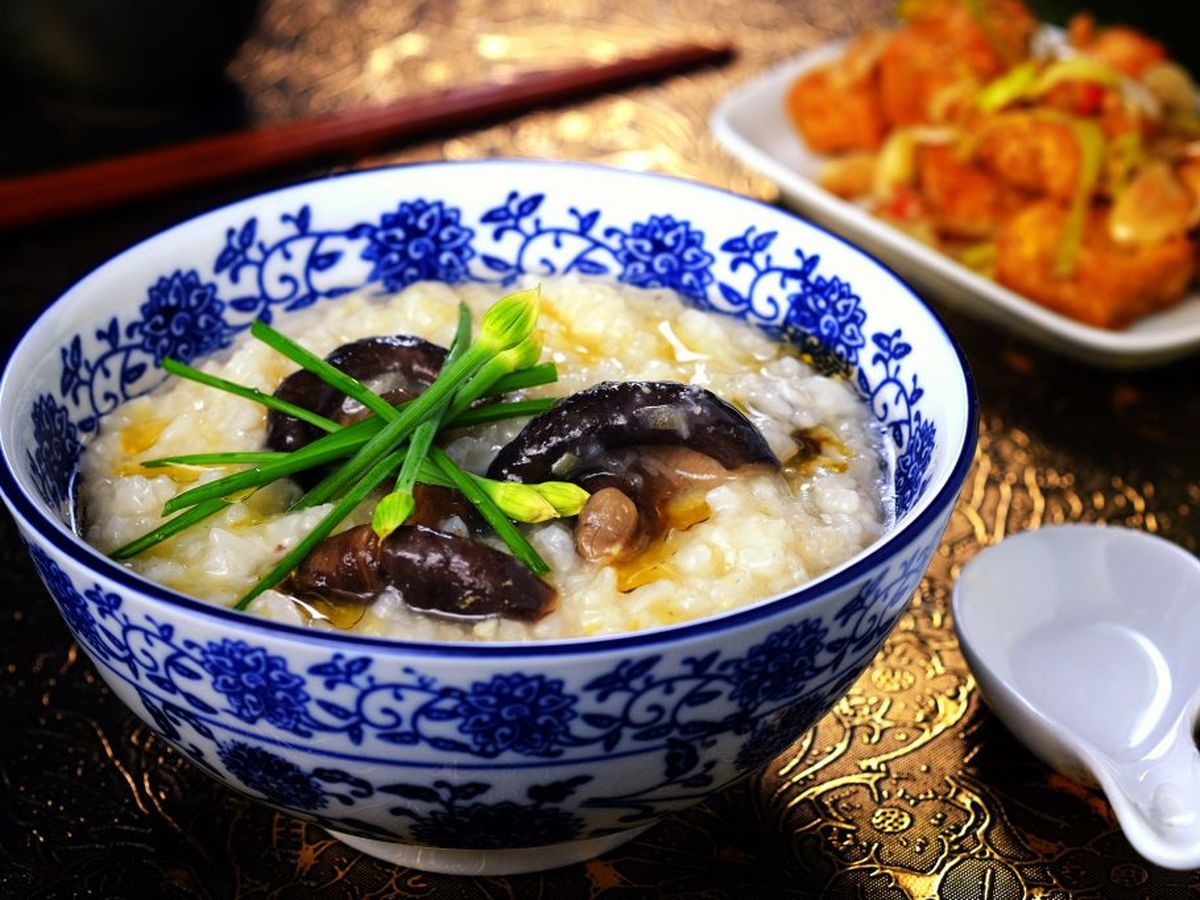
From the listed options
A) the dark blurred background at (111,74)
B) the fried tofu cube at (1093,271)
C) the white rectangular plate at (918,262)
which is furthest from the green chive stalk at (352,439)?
the dark blurred background at (111,74)

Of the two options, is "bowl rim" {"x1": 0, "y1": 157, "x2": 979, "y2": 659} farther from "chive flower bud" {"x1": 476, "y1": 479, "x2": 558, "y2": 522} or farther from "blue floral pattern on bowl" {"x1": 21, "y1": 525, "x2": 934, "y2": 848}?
"chive flower bud" {"x1": 476, "y1": 479, "x2": 558, "y2": 522}

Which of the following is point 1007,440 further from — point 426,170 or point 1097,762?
Result: point 426,170

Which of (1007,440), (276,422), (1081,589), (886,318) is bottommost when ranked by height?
(1007,440)

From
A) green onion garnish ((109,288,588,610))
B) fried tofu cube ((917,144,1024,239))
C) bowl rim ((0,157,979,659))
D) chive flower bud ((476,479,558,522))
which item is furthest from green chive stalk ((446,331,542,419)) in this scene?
fried tofu cube ((917,144,1024,239))

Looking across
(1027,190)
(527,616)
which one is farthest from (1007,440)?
(527,616)

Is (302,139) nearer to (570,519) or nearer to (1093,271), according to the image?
(1093,271)

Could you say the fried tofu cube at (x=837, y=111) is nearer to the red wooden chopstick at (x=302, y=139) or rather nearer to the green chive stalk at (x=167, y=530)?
the red wooden chopstick at (x=302, y=139)
